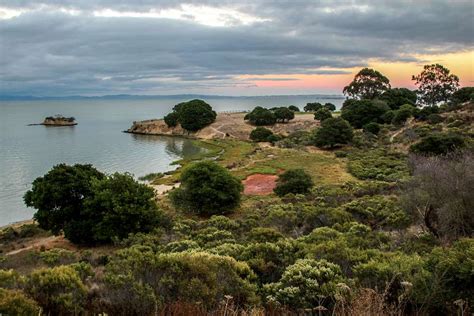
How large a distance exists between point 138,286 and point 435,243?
30.6 ft

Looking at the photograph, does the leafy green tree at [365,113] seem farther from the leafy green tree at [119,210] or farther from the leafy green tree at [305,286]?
the leafy green tree at [305,286]

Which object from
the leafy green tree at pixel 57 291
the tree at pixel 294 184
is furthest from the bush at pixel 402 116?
the leafy green tree at pixel 57 291

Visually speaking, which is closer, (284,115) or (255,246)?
(255,246)

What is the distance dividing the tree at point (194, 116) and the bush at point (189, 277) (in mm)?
80581

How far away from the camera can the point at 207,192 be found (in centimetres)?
2595

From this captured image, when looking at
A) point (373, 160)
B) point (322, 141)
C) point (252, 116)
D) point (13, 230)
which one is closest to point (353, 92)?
point (252, 116)

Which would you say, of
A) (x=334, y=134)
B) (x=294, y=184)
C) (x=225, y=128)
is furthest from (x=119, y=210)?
(x=225, y=128)

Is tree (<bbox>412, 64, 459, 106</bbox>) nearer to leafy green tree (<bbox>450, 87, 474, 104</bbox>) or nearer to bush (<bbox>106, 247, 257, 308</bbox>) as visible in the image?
leafy green tree (<bbox>450, 87, 474, 104</bbox>)

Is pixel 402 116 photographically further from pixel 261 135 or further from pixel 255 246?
pixel 255 246

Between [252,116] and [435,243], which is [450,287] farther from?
[252,116]

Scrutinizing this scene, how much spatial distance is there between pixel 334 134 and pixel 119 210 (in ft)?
131

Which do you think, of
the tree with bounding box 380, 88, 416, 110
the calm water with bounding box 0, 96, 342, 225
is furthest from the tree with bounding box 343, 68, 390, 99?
the calm water with bounding box 0, 96, 342, 225

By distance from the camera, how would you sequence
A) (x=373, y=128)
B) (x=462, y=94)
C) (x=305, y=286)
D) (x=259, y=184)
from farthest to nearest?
(x=462, y=94) < (x=373, y=128) < (x=259, y=184) < (x=305, y=286)

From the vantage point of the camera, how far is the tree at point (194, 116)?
8788cm
